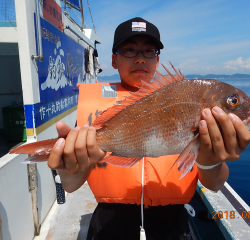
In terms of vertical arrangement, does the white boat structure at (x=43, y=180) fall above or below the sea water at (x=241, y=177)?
above

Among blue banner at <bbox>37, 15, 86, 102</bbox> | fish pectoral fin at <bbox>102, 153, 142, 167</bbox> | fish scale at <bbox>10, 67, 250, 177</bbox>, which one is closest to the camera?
fish scale at <bbox>10, 67, 250, 177</bbox>

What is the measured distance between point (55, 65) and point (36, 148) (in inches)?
121

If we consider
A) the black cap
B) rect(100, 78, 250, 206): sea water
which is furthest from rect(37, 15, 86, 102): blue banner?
rect(100, 78, 250, 206): sea water

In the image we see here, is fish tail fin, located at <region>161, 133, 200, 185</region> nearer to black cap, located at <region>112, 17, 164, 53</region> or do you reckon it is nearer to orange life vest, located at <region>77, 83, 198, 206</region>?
orange life vest, located at <region>77, 83, 198, 206</region>

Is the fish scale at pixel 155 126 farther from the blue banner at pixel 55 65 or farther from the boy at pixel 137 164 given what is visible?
the blue banner at pixel 55 65

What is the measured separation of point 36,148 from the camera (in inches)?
54.7

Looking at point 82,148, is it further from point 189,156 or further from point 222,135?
point 222,135

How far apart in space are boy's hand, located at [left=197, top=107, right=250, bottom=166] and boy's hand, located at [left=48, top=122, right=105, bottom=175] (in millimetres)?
907

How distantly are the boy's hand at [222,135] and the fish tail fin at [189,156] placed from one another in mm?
51

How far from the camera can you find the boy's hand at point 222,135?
4.89 ft

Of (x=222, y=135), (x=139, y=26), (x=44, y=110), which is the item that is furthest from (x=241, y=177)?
(x=44, y=110)

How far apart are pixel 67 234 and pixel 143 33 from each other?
129 inches

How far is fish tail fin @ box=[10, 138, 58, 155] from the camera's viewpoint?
133cm
